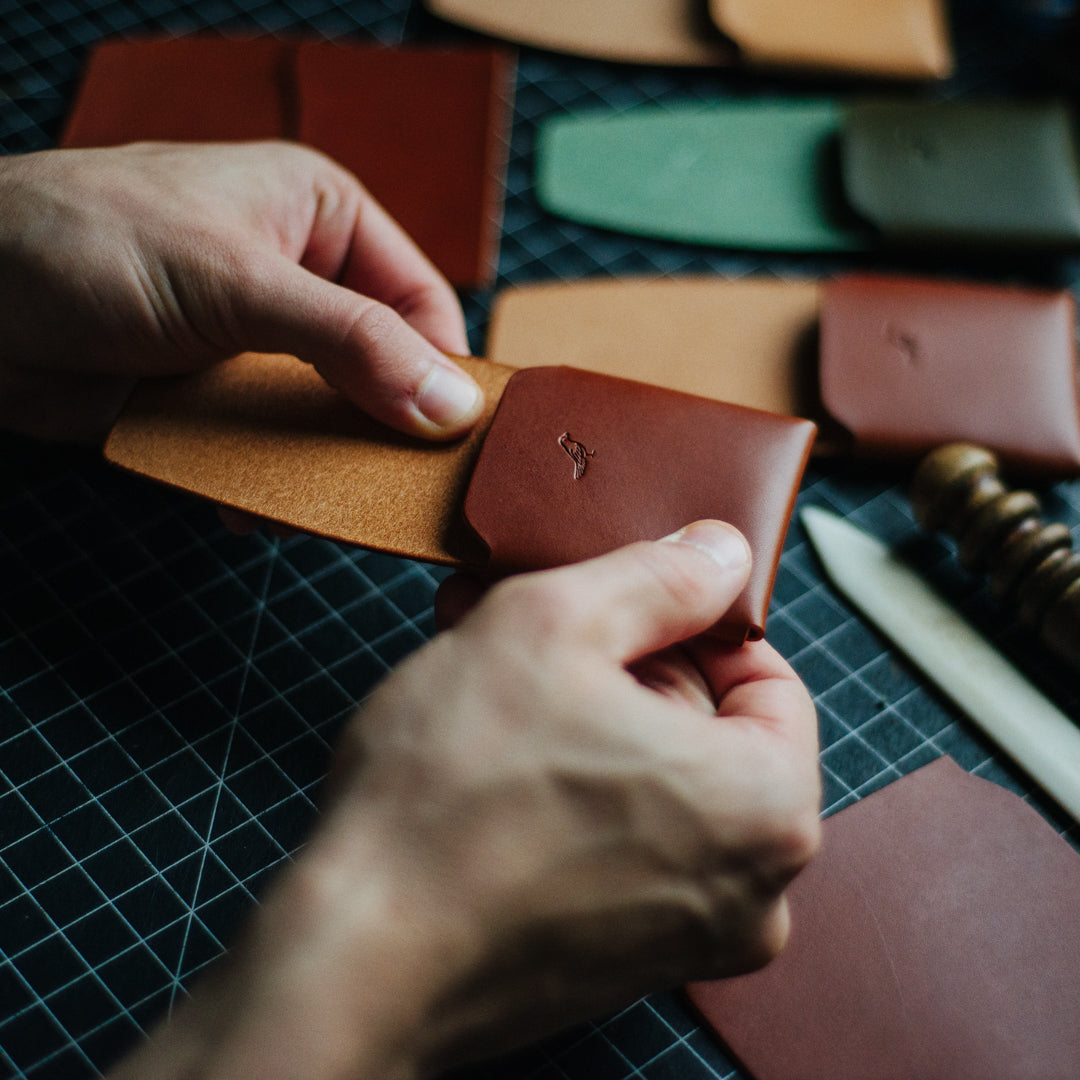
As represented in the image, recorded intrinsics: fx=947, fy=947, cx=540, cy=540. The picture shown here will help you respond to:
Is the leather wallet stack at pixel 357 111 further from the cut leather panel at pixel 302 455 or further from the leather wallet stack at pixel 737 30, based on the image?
the cut leather panel at pixel 302 455

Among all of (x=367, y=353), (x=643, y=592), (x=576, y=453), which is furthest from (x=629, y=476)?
(x=367, y=353)

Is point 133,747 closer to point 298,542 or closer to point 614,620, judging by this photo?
point 298,542

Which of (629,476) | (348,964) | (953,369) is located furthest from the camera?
(953,369)

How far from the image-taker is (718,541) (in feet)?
2.60

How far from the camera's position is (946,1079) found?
→ 81 centimetres

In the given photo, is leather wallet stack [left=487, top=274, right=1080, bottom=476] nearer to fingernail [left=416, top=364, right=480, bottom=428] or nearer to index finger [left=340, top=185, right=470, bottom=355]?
index finger [left=340, top=185, right=470, bottom=355]

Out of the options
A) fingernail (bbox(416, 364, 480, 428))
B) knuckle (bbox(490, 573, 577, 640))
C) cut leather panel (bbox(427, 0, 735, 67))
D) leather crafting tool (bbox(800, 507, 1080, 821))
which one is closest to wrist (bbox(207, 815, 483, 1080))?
knuckle (bbox(490, 573, 577, 640))

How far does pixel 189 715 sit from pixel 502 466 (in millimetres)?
438

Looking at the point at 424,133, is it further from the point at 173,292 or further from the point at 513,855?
the point at 513,855

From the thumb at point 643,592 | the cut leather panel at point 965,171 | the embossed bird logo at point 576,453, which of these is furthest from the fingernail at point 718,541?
the cut leather panel at point 965,171

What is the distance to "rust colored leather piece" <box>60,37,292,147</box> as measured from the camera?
4.60ft

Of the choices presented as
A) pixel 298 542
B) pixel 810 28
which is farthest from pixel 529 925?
pixel 810 28

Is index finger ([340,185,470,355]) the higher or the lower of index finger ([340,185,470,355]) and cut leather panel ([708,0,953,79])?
the lower

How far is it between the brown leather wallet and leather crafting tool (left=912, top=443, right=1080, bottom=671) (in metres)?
0.29
